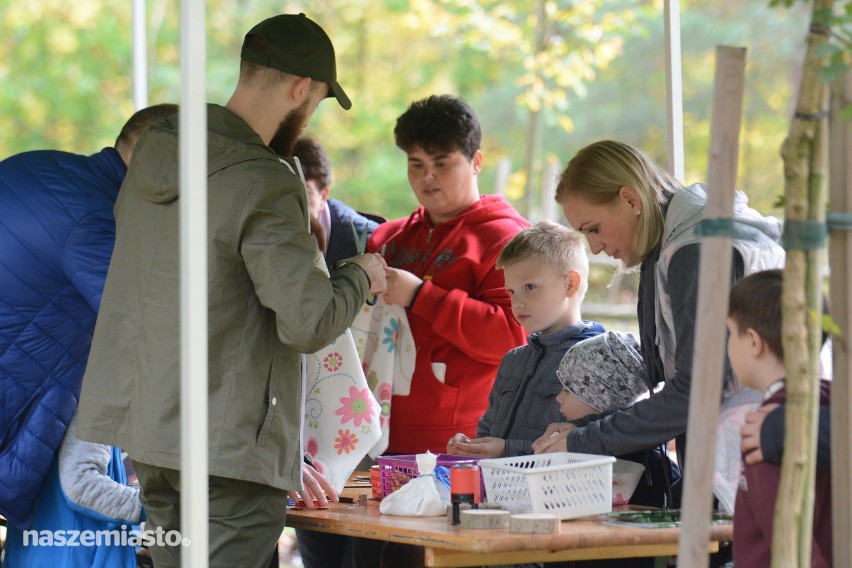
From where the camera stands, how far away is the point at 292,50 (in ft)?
8.57

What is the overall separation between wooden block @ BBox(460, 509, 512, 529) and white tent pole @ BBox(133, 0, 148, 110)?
9.53ft

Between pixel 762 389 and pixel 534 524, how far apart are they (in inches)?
20.6

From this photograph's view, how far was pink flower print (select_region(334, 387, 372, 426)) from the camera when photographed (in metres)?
2.98

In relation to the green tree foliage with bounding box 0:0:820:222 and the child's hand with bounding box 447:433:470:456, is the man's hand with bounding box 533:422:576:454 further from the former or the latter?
the green tree foliage with bounding box 0:0:820:222

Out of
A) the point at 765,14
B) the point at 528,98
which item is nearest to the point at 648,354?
the point at 528,98

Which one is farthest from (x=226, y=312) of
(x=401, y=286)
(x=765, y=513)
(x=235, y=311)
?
(x=765, y=513)

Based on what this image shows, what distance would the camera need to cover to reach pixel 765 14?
1497 centimetres

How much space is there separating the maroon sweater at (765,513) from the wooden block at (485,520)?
1.55 ft

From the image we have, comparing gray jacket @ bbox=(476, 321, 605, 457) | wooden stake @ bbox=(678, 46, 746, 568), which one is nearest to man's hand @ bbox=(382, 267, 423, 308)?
gray jacket @ bbox=(476, 321, 605, 457)

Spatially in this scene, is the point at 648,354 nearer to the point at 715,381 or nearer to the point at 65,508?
the point at 715,381

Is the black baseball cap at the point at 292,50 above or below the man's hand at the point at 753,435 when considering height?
above

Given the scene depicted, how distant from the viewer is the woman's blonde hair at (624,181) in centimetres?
278

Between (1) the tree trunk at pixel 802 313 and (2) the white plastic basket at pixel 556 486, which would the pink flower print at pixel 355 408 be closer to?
(2) the white plastic basket at pixel 556 486

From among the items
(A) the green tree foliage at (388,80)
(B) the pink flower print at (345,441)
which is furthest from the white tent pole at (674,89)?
(A) the green tree foliage at (388,80)
